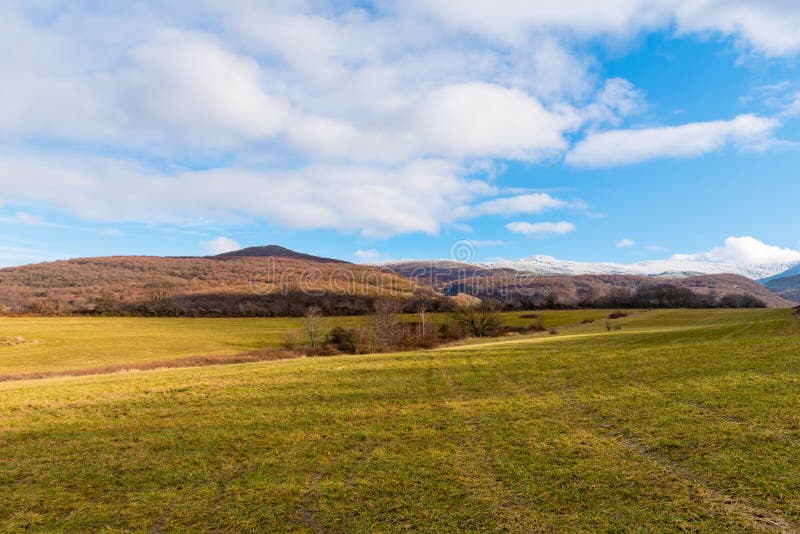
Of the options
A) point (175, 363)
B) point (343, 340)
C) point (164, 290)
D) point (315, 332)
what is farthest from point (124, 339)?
point (164, 290)

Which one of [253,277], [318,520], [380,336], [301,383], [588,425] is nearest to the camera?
[318,520]

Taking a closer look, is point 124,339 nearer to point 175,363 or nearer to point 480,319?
point 175,363

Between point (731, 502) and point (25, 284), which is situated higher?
point (25, 284)

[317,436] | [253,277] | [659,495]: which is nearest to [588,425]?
[659,495]

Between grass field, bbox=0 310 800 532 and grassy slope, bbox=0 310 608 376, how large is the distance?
4196 centimetres

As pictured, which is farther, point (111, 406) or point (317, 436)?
point (111, 406)

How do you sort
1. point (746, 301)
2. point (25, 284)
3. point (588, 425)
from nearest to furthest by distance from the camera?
point (588, 425) < point (746, 301) < point (25, 284)

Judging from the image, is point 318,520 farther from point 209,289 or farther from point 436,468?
point 209,289

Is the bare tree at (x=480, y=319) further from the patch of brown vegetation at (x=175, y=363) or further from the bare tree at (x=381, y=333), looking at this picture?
the patch of brown vegetation at (x=175, y=363)

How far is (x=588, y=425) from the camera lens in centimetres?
855

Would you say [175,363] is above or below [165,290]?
below

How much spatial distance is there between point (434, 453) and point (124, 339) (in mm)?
72977

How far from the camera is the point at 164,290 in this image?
121062 mm

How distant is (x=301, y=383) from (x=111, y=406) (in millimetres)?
5983
